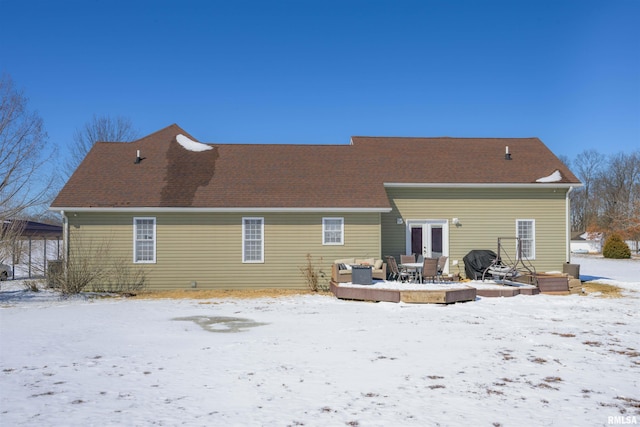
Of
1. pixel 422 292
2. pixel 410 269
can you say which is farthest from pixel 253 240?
pixel 422 292

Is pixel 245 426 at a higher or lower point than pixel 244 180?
lower

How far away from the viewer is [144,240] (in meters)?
16.0

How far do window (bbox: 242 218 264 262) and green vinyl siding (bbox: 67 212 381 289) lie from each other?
156 mm

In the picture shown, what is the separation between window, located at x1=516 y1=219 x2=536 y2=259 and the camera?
17.8 meters

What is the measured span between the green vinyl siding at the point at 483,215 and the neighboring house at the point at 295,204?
37 mm

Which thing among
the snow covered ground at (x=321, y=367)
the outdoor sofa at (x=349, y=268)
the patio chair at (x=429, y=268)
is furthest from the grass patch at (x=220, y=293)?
the patio chair at (x=429, y=268)

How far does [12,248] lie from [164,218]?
4338 millimetres

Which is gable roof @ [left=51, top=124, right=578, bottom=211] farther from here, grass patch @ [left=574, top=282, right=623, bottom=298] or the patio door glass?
grass patch @ [left=574, top=282, right=623, bottom=298]

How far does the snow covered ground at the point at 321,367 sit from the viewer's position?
16.7 feet

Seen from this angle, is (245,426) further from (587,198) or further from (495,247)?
(587,198)

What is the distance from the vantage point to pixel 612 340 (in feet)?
28.1

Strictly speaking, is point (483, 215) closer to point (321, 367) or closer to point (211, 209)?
point (211, 209)

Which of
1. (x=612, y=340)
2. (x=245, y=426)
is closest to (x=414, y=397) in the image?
(x=245, y=426)

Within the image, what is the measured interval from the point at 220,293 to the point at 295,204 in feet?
12.4
